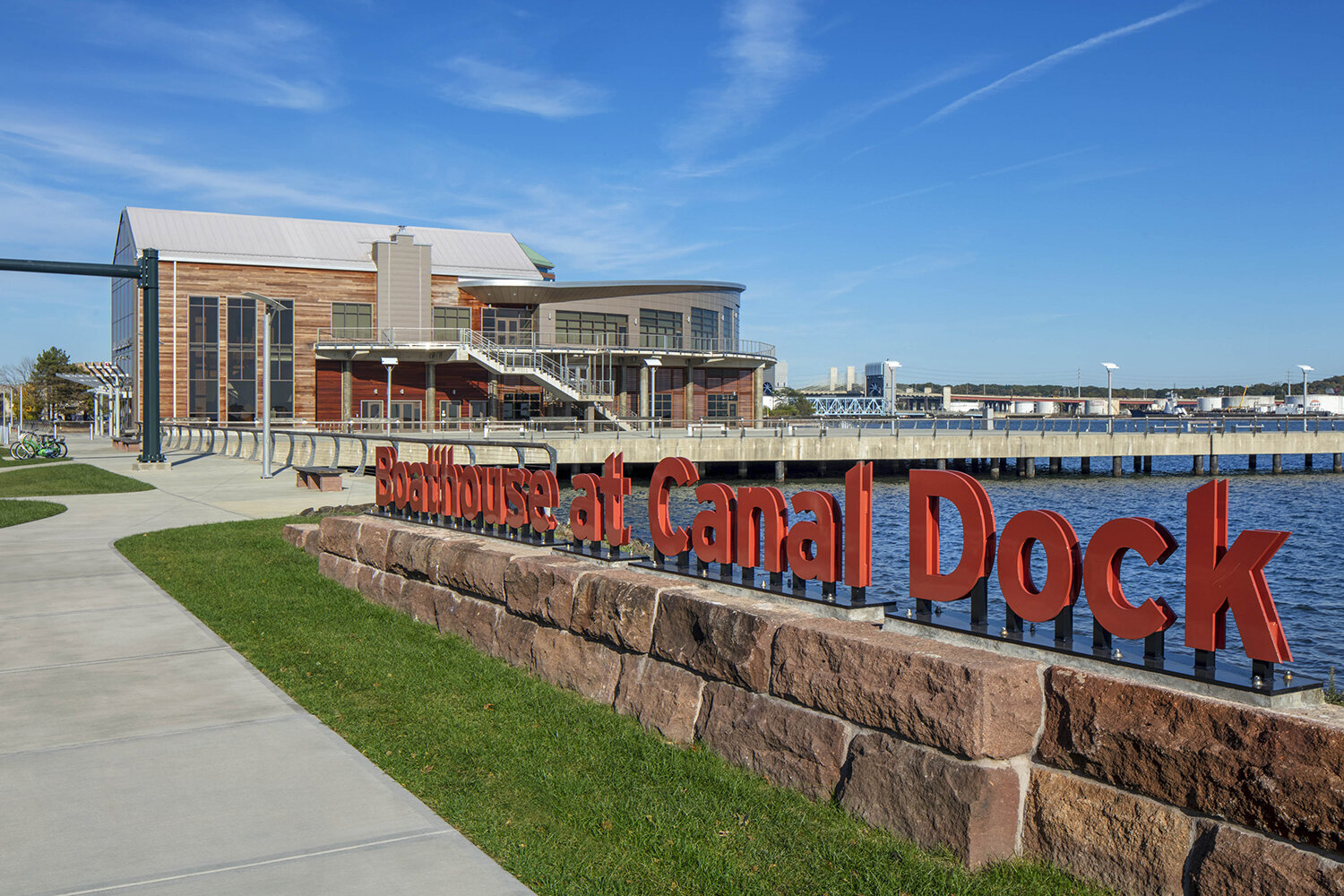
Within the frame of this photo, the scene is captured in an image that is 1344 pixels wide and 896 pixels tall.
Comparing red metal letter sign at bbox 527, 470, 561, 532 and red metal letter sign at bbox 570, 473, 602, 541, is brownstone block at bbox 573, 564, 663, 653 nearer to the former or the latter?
red metal letter sign at bbox 570, 473, 602, 541

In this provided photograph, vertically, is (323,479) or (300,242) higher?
(300,242)

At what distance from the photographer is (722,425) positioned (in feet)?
196

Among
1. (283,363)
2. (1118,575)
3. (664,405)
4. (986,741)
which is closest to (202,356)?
(283,363)

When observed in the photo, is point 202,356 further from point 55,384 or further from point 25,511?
point 55,384

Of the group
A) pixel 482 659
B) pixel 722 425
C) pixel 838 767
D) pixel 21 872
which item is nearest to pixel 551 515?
pixel 482 659

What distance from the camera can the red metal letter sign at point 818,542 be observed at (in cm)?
674

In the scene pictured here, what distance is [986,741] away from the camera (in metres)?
4.87

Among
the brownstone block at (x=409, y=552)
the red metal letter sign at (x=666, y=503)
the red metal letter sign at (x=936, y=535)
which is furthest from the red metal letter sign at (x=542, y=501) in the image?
the red metal letter sign at (x=936, y=535)

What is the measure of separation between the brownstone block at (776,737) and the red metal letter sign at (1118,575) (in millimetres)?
1513

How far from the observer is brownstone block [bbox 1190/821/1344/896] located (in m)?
3.81

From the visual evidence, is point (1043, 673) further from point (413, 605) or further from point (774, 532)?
point (413, 605)

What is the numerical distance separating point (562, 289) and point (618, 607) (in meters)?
62.1

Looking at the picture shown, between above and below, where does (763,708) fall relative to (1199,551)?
below

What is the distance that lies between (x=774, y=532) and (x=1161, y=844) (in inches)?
132
